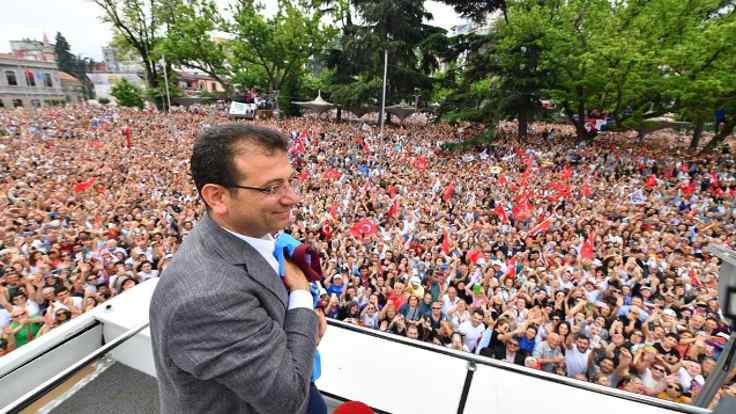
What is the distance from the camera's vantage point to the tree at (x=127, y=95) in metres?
37.9

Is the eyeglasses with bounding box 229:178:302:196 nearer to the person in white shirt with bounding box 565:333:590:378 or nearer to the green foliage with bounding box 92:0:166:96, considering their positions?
the person in white shirt with bounding box 565:333:590:378

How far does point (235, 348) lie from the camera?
890mm

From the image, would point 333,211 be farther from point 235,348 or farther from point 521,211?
point 235,348

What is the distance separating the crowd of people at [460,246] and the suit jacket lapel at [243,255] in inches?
12.5

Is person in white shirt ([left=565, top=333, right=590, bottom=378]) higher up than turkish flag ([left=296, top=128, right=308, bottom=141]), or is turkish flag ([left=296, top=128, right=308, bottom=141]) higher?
turkish flag ([left=296, top=128, right=308, bottom=141])

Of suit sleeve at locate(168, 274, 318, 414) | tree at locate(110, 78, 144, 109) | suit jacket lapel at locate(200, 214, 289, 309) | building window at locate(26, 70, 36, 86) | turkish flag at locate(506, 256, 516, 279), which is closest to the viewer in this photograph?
suit sleeve at locate(168, 274, 318, 414)

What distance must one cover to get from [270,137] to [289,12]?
1238 inches

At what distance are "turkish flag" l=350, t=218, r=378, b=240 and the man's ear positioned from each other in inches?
268

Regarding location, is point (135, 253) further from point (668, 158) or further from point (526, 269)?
point (668, 158)

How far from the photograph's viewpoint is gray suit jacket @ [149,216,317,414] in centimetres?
90

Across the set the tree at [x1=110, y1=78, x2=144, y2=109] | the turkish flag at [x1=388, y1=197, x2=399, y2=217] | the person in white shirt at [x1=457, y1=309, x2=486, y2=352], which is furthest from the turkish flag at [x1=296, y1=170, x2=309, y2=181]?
the tree at [x1=110, y1=78, x2=144, y2=109]

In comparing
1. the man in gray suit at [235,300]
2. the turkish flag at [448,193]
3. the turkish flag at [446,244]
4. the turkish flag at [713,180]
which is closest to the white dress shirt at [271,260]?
the man in gray suit at [235,300]

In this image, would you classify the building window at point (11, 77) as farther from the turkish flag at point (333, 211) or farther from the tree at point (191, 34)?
the turkish flag at point (333, 211)

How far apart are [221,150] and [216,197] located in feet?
0.47
